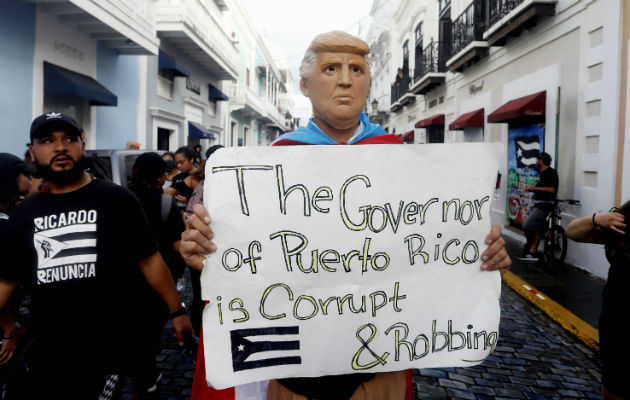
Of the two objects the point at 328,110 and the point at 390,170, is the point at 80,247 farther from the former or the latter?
the point at 390,170

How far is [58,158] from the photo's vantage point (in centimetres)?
225

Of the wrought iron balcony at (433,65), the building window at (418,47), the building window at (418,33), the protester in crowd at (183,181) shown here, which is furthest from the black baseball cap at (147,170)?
the building window at (418,33)

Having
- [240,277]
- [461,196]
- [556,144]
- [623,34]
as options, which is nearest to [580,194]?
[556,144]

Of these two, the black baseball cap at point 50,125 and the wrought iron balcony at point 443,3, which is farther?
the wrought iron balcony at point 443,3

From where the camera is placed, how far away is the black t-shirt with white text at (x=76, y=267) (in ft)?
7.09

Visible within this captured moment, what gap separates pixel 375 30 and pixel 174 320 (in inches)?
1548

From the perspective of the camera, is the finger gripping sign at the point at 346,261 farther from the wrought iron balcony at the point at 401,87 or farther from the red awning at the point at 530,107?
the wrought iron balcony at the point at 401,87

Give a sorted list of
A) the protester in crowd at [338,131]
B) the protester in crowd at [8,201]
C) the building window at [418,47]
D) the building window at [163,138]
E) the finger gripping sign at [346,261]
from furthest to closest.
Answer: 1. the building window at [418,47]
2. the building window at [163,138]
3. the protester in crowd at [8,201]
4. the protester in crowd at [338,131]
5. the finger gripping sign at [346,261]

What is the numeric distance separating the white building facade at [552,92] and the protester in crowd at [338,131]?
5785mm

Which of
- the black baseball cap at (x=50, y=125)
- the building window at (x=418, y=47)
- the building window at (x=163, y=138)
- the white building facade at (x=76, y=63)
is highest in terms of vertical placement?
the building window at (x=418, y=47)

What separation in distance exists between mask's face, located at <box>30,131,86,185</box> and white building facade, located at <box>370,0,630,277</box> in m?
6.58

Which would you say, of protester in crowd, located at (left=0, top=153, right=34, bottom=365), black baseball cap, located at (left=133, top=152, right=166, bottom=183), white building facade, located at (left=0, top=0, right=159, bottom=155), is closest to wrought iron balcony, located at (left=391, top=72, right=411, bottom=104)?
white building facade, located at (left=0, top=0, right=159, bottom=155)

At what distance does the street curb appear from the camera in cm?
448

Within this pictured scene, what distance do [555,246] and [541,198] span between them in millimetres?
834
